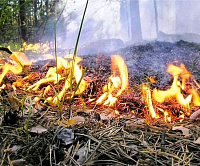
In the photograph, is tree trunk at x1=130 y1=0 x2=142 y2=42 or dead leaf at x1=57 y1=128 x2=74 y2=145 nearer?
dead leaf at x1=57 y1=128 x2=74 y2=145

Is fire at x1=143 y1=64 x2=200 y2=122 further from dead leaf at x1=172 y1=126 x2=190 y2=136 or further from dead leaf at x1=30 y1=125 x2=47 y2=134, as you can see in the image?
dead leaf at x1=30 y1=125 x2=47 y2=134

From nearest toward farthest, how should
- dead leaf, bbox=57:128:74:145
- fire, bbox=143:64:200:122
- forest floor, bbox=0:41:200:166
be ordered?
forest floor, bbox=0:41:200:166 < dead leaf, bbox=57:128:74:145 < fire, bbox=143:64:200:122

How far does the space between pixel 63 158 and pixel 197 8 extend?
5.70 m

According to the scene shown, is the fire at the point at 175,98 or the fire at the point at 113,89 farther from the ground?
the fire at the point at 113,89

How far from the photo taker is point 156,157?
87 centimetres

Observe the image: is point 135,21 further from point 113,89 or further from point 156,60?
point 113,89

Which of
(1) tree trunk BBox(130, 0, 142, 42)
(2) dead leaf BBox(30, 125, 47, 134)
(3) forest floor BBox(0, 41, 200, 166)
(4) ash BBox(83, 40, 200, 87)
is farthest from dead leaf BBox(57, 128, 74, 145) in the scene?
(1) tree trunk BBox(130, 0, 142, 42)

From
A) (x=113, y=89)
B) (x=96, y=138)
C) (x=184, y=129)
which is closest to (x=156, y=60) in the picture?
(x=113, y=89)

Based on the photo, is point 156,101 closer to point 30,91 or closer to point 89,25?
point 30,91

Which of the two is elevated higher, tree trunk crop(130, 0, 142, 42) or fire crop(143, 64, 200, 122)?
tree trunk crop(130, 0, 142, 42)

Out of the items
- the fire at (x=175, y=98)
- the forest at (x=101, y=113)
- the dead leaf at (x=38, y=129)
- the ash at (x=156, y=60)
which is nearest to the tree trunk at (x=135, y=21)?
the ash at (x=156, y=60)

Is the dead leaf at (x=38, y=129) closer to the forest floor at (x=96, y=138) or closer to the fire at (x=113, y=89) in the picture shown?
the forest floor at (x=96, y=138)

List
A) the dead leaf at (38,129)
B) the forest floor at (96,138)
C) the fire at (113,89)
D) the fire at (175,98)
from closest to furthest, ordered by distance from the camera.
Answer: the forest floor at (96,138) < the dead leaf at (38,129) < the fire at (175,98) < the fire at (113,89)

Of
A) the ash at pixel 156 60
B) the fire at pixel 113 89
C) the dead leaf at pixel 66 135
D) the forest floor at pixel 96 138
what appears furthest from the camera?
the ash at pixel 156 60
